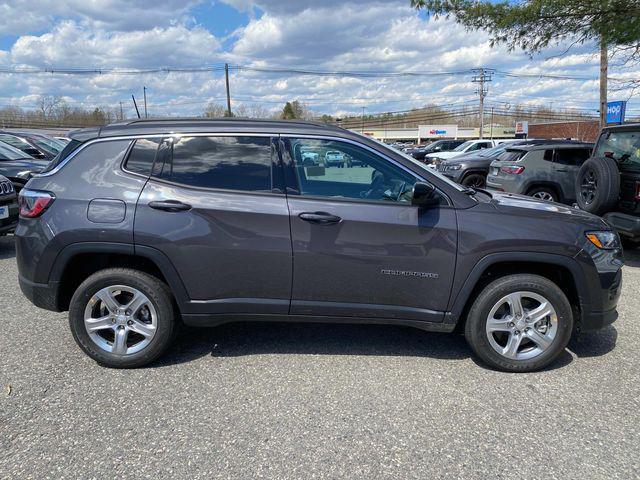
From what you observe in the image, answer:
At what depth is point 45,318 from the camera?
4.34 metres

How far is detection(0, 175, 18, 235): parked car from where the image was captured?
6723mm

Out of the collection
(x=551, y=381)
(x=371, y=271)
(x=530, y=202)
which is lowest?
(x=551, y=381)

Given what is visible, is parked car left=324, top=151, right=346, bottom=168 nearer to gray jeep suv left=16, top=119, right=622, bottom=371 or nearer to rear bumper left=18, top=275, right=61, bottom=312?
gray jeep suv left=16, top=119, right=622, bottom=371

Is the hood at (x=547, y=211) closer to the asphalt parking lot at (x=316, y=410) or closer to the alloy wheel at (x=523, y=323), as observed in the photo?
the alloy wheel at (x=523, y=323)

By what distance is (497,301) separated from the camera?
3316mm

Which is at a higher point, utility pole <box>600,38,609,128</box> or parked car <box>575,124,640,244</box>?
utility pole <box>600,38,609,128</box>

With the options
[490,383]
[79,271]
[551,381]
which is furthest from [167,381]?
[551,381]

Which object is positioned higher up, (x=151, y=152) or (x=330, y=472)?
(x=151, y=152)

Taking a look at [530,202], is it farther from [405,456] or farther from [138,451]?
[138,451]

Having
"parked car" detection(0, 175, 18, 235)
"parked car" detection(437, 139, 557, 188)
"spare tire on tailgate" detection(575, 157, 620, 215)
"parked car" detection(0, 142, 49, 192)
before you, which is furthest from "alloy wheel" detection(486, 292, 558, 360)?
"parked car" detection(437, 139, 557, 188)

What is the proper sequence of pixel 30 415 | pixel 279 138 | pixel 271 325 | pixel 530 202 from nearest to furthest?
pixel 30 415 → pixel 279 138 → pixel 530 202 → pixel 271 325

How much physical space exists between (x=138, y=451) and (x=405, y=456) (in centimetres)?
149

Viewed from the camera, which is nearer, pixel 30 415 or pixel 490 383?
pixel 30 415

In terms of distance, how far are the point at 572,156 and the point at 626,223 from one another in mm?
3924
